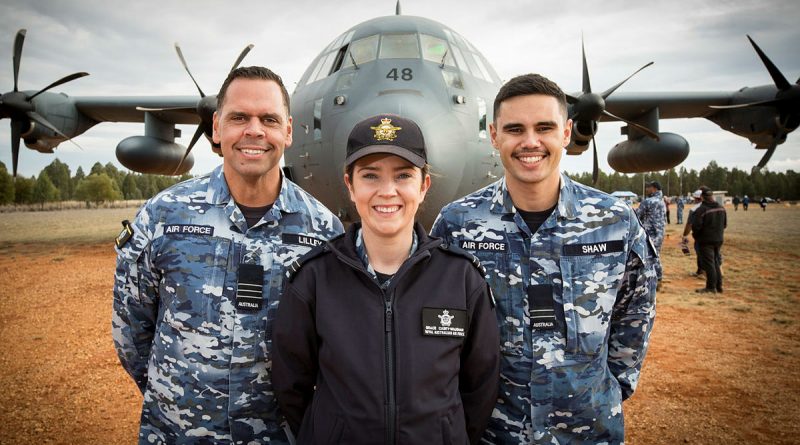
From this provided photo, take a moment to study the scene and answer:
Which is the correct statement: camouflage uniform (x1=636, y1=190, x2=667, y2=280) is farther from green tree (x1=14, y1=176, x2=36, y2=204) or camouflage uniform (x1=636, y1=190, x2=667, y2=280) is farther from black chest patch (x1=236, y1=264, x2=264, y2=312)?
green tree (x1=14, y1=176, x2=36, y2=204)

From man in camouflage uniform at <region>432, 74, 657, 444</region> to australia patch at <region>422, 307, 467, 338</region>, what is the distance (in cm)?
56

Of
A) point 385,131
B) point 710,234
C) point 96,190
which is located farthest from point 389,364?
point 96,190

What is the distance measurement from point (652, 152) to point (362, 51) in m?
8.37

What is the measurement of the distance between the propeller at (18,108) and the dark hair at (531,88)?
430 inches

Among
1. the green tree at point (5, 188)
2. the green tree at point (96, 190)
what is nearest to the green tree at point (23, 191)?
the green tree at point (5, 188)

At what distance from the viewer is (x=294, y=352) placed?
6.47 ft

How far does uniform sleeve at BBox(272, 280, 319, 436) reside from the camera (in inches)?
77.1

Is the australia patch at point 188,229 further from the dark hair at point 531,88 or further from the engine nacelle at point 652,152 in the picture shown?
the engine nacelle at point 652,152

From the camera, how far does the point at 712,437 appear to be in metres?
3.84

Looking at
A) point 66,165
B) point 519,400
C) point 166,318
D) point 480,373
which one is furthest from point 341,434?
point 66,165

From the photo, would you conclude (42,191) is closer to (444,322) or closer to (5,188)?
(5,188)

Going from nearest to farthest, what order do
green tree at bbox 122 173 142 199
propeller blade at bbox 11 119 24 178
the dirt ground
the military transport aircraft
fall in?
1. the dirt ground
2. the military transport aircraft
3. propeller blade at bbox 11 119 24 178
4. green tree at bbox 122 173 142 199

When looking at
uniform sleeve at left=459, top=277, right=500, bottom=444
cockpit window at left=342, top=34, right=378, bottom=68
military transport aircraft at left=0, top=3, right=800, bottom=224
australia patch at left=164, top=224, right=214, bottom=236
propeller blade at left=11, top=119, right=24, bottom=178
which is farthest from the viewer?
propeller blade at left=11, top=119, right=24, bottom=178

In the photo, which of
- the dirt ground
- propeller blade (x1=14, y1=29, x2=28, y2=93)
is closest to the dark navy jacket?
the dirt ground
